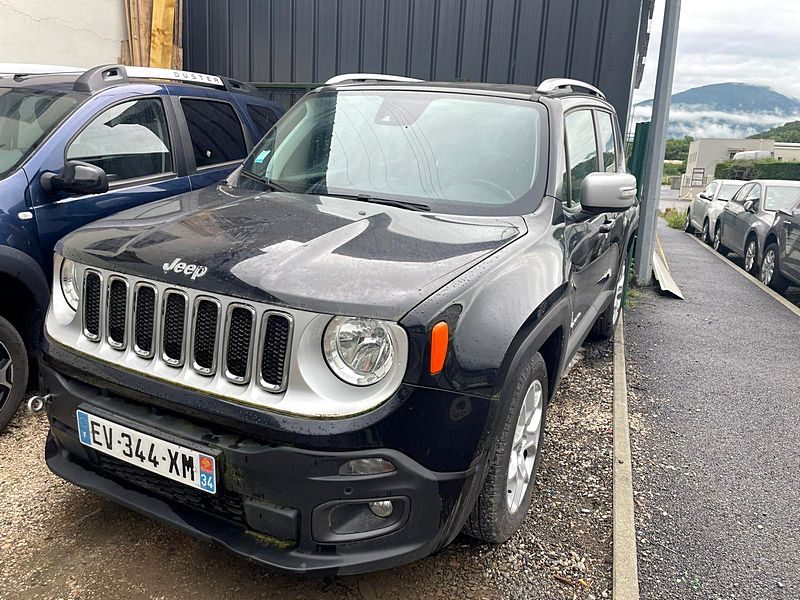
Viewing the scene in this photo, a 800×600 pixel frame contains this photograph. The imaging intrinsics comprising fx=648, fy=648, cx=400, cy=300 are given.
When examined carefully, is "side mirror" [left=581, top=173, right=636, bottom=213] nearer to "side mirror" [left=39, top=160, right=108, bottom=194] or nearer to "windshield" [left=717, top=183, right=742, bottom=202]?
"side mirror" [left=39, top=160, right=108, bottom=194]

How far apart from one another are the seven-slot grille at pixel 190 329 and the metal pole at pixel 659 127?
21.5ft

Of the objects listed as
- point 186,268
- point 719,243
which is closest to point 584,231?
point 186,268

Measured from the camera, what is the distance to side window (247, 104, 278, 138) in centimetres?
504

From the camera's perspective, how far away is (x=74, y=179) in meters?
3.37

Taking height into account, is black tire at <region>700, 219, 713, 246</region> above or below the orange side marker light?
below

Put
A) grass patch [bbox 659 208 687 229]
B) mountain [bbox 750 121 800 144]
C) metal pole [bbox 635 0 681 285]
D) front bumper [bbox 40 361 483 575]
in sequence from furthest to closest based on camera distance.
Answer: mountain [bbox 750 121 800 144] < grass patch [bbox 659 208 687 229] < metal pole [bbox 635 0 681 285] < front bumper [bbox 40 361 483 575]

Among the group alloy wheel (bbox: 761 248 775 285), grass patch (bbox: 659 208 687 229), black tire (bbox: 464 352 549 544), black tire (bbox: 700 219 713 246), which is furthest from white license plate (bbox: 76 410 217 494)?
grass patch (bbox: 659 208 687 229)

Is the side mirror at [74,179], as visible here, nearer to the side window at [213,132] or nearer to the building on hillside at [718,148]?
the side window at [213,132]

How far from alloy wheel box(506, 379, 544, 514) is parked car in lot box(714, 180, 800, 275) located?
743 centimetres

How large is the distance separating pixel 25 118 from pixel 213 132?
1229 mm

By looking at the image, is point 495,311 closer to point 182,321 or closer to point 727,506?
point 182,321

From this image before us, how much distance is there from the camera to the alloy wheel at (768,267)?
8.46 m

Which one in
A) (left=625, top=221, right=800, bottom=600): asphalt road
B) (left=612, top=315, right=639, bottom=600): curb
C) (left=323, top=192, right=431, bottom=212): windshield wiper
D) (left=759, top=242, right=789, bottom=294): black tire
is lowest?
(left=625, top=221, right=800, bottom=600): asphalt road

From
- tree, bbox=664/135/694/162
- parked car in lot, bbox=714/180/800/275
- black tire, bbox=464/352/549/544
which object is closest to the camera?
black tire, bbox=464/352/549/544
